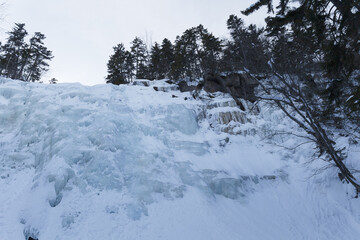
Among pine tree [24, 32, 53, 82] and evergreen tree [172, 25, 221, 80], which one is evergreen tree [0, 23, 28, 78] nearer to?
pine tree [24, 32, 53, 82]

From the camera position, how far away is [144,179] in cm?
764

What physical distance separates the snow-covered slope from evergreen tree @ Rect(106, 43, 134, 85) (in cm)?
1400

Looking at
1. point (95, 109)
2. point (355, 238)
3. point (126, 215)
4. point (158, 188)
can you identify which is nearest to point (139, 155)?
point (158, 188)

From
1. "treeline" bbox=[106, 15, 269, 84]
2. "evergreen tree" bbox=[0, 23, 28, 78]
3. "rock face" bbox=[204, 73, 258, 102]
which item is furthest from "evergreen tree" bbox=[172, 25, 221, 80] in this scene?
"evergreen tree" bbox=[0, 23, 28, 78]

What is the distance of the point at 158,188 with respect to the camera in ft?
24.6

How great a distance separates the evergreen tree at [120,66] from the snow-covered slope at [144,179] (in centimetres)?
1400

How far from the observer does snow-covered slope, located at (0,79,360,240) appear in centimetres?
600

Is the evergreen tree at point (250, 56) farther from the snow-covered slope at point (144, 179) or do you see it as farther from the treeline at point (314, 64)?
the snow-covered slope at point (144, 179)

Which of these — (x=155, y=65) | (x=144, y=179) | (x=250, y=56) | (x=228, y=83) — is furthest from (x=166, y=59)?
(x=144, y=179)

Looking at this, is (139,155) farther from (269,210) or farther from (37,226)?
(269,210)

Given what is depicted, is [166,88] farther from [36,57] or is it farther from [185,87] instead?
[36,57]

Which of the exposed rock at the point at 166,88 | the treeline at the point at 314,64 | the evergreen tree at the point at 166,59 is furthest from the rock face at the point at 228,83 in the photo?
the evergreen tree at the point at 166,59

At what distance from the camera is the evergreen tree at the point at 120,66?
26.1 metres

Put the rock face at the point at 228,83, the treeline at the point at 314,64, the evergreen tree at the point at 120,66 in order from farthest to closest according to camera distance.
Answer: the evergreen tree at the point at 120,66, the rock face at the point at 228,83, the treeline at the point at 314,64
